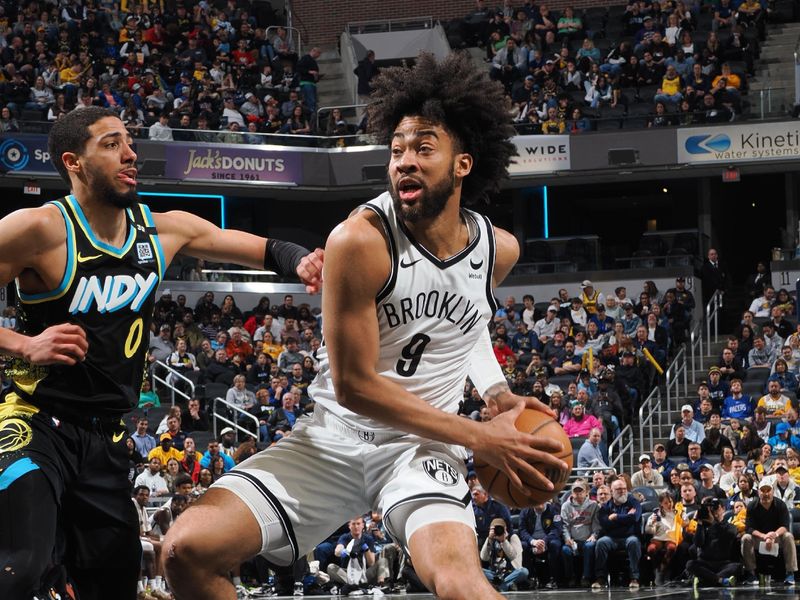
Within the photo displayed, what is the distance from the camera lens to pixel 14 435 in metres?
4.45

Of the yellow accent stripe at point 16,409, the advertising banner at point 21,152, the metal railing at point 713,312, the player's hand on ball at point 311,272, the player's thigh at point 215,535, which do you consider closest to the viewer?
the player's thigh at point 215,535

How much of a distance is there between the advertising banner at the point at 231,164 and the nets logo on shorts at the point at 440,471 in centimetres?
2127

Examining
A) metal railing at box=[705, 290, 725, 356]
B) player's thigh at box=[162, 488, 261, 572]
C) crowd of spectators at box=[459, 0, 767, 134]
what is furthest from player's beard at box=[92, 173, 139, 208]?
crowd of spectators at box=[459, 0, 767, 134]

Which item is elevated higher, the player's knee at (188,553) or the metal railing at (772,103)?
the metal railing at (772,103)

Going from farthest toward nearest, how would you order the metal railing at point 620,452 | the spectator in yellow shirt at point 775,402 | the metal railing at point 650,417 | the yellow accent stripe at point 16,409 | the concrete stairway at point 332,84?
the concrete stairway at point 332,84, the metal railing at point 650,417, the metal railing at point 620,452, the spectator in yellow shirt at point 775,402, the yellow accent stripe at point 16,409

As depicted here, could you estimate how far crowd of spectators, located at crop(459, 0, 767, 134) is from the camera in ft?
80.5

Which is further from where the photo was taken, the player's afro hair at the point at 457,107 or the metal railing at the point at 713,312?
the metal railing at the point at 713,312

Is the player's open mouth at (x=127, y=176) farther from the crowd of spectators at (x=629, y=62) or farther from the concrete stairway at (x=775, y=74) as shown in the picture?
the concrete stairway at (x=775, y=74)

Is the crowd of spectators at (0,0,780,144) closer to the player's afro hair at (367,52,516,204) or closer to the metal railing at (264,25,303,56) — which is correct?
the metal railing at (264,25,303,56)

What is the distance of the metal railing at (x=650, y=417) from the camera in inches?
700

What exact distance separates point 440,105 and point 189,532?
6.04 feet

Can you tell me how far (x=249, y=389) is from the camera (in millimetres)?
19234

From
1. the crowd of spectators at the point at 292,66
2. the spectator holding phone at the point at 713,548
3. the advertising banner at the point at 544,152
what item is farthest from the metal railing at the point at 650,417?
the crowd of spectators at the point at 292,66

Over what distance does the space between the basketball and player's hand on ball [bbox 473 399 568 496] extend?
0.14 feet
